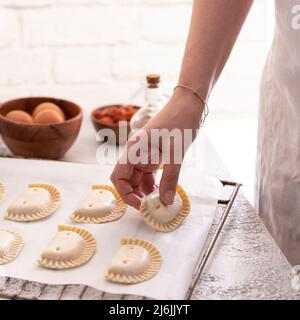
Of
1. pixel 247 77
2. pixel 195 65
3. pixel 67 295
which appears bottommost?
pixel 67 295

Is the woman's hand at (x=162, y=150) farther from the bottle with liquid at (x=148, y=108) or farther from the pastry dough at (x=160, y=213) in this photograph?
the bottle with liquid at (x=148, y=108)

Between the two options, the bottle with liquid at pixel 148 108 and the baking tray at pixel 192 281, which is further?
the bottle with liquid at pixel 148 108

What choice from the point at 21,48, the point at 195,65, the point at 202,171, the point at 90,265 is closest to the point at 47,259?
the point at 90,265

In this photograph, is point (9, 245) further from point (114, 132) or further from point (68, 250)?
point (114, 132)

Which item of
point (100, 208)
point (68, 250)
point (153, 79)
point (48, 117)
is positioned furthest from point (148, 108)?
point (68, 250)

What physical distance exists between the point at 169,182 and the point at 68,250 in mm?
194

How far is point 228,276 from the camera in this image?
0.90m

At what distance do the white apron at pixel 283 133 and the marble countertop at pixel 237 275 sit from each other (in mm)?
60

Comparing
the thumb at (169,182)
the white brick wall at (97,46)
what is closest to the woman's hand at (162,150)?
the thumb at (169,182)

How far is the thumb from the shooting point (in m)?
0.98

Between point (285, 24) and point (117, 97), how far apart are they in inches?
34.1

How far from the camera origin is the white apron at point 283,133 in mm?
1007

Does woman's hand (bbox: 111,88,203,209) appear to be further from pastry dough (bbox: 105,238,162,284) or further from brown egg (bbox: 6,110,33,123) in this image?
brown egg (bbox: 6,110,33,123)
